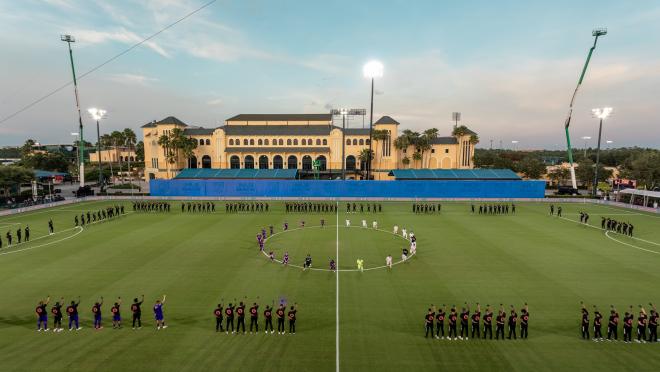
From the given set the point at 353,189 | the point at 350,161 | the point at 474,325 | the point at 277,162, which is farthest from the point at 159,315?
the point at 350,161

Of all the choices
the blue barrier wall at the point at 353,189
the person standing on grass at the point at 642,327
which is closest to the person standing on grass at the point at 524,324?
the person standing on grass at the point at 642,327

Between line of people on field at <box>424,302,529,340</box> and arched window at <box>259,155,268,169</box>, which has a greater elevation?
arched window at <box>259,155,268,169</box>

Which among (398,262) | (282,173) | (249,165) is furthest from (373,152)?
(398,262)

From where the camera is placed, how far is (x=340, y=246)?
3041cm

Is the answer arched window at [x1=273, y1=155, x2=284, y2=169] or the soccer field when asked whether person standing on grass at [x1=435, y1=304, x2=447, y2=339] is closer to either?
the soccer field

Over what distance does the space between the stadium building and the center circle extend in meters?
51.7

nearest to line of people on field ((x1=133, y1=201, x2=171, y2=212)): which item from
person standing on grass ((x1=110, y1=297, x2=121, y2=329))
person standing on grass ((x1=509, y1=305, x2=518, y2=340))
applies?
person standing on grass ((x1=110, y1=297, x2=121, y2=329))

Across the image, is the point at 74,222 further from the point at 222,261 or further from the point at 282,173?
the point at 282,173

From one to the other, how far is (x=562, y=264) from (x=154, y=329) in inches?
1113

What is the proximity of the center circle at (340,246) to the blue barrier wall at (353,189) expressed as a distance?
2933 cm

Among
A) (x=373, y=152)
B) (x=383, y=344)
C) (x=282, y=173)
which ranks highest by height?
(x=373, y=152)

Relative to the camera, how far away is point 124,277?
74.3 feet

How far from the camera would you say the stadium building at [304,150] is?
291ft

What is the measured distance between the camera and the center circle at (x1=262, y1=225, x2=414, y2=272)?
2592cm
